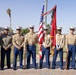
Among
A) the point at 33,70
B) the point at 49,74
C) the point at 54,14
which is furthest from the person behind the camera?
the point at 54,14

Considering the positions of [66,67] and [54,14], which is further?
[54,14]

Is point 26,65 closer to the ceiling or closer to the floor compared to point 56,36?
closer to the floor

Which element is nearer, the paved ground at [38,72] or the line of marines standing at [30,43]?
the paved ground at [38,72]

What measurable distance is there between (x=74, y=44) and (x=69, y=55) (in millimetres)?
562

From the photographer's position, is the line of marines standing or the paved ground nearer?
the paved ground

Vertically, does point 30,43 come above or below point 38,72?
above

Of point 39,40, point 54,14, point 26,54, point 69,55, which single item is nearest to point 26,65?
point 26,54

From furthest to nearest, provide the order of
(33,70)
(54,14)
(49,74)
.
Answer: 1. (54,14)
2. (33,70)
3. (49,74)

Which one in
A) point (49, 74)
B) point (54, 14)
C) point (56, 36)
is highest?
point (54, 14)

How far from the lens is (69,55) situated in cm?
1110

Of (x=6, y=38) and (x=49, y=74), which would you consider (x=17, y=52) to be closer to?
(x=6, y=38)

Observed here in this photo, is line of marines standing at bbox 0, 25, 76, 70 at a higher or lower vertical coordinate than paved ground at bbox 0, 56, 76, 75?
higher

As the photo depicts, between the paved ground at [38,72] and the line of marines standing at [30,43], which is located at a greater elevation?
the line of marines standing at [30,43]

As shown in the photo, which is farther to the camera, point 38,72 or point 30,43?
point 30,43
